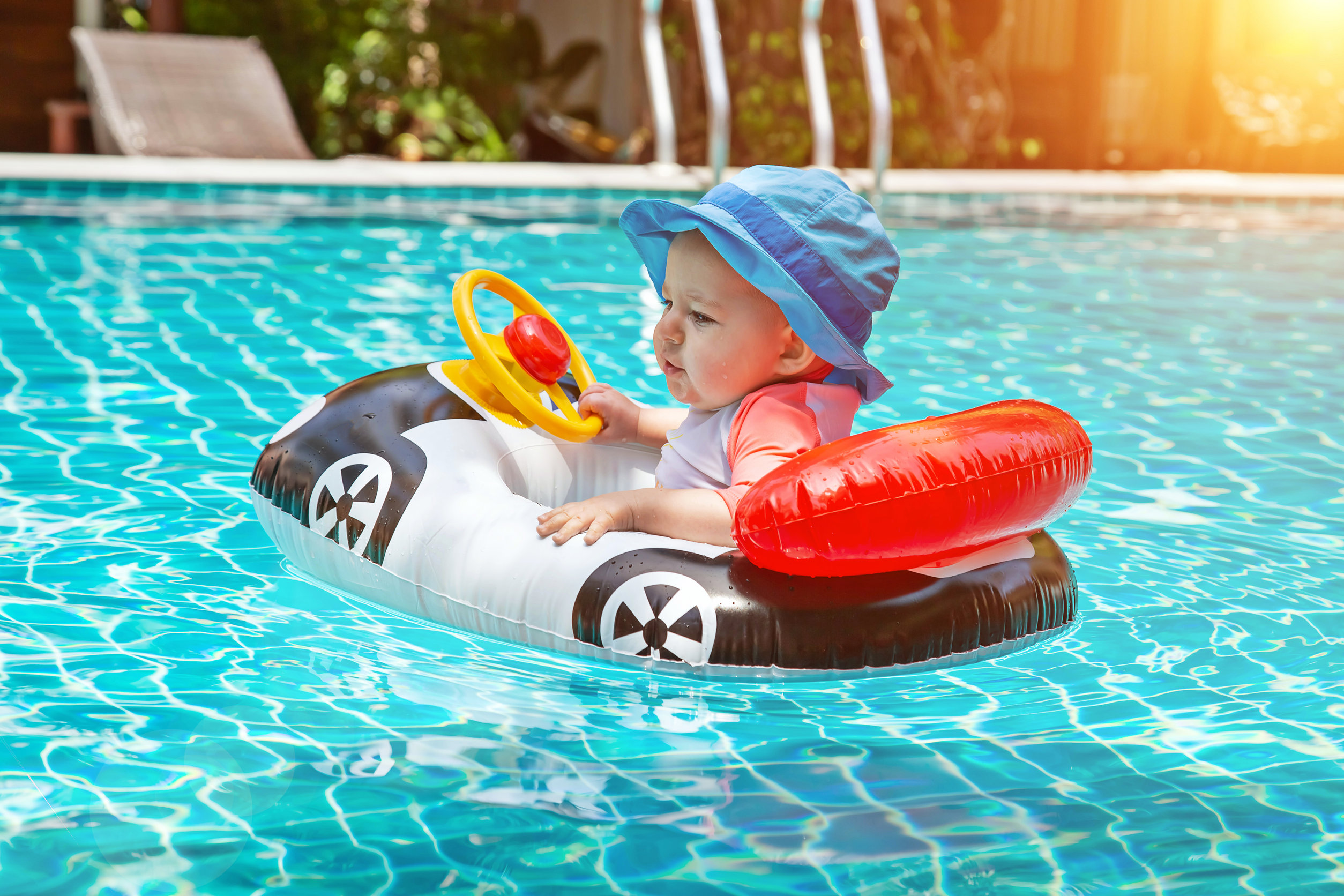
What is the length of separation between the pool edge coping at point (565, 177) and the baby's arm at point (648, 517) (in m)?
6.15

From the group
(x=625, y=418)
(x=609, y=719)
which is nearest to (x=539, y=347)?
(x=625, y=418)

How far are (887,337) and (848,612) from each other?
A: 3.58 metres

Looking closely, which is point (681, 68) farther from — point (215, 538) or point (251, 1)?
point (215, 538)

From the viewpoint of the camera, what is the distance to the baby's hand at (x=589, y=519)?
2.50m

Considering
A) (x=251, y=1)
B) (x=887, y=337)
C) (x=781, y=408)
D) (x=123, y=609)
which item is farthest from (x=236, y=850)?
(x=251, y=1)

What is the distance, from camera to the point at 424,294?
6391 mm

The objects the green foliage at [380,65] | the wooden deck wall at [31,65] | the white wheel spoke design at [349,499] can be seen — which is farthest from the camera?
the green foliage at [380,65]

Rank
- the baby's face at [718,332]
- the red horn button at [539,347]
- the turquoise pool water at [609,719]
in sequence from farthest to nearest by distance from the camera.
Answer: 1. the red horn button at [539,347]
2. the baby's face at [718,332]
3. the turquoise pool water at [609,719]

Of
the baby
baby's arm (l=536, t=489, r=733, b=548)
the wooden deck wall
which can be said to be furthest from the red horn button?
the wooden deck wall

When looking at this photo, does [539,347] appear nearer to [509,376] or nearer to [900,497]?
[509,376]

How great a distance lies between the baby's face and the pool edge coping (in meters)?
6.06

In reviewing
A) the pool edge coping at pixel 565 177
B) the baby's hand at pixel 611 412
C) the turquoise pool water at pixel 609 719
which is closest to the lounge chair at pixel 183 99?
the pool edge coping at pixel 565 177

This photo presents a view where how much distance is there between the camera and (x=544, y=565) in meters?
2.51

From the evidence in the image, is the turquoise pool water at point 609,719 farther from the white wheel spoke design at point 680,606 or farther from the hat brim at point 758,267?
the hat brim at point 758,267
